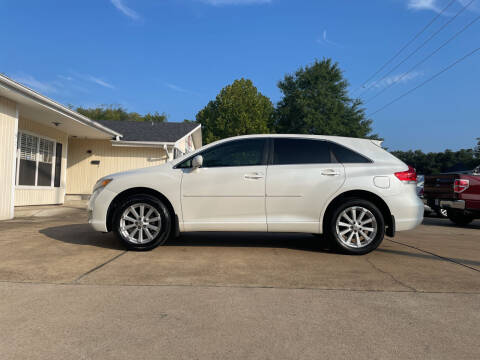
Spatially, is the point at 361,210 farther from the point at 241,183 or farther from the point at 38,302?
the point at 38,302

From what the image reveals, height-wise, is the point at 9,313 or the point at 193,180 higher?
the point at 193,180

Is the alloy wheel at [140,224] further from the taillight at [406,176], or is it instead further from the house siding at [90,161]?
the house siding at [90,161]

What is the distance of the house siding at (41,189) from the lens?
1152 cm

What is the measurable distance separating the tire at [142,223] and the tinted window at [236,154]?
0.72m

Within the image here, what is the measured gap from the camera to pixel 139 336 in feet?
7.82

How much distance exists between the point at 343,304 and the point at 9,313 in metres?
2.73

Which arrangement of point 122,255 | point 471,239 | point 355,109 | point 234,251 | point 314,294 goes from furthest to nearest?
point 355,109 → point 471,239 → point 234,251 → point 122,255 → point 314,294

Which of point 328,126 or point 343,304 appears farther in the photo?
point 328,126

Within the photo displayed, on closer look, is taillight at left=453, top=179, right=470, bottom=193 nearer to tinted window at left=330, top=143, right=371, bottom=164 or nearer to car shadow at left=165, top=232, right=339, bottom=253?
car shadow at left=165, top=232, right=339, bottom=253

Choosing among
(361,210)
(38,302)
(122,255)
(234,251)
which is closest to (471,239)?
(361,210)

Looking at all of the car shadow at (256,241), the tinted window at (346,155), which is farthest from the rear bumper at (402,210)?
the car shadow at (256,241)

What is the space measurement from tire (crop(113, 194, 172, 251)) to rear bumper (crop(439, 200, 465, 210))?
25.7 feet

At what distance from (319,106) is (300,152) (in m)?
33.3

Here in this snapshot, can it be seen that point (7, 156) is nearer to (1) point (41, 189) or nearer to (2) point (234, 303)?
(1) point (41, 189)
